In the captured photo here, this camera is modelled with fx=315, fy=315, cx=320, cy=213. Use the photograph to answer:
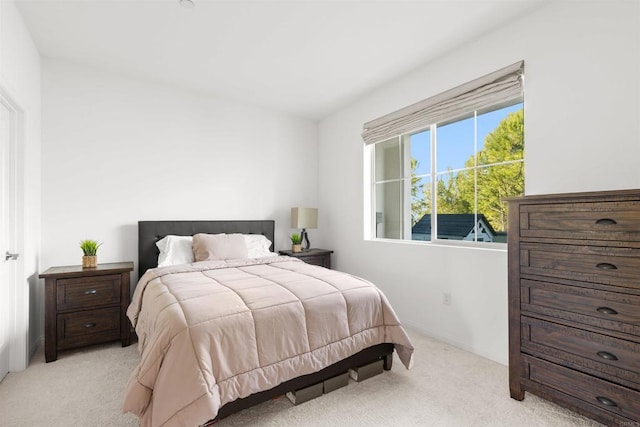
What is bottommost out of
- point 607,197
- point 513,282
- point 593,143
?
point 513,282

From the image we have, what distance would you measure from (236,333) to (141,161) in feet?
8.37

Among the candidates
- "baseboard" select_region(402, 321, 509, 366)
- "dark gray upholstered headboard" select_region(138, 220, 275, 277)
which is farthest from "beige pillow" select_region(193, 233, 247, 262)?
"baseboard" select_region(402, 321, 509, 366)

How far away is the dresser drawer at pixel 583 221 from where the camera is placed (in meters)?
1.50

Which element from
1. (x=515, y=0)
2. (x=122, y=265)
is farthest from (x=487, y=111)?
(x=122, y=265)

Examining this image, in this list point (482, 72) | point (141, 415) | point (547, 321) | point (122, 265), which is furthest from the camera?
point (122, 265)

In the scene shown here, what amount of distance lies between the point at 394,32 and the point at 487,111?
103cm

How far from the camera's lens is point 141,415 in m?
1.49

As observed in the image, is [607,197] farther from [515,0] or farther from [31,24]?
[31,24]

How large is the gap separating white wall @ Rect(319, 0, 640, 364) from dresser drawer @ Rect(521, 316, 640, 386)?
58 cm

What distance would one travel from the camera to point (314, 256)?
3.99 m

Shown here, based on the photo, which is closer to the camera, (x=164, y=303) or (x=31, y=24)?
(x=164, y=303)

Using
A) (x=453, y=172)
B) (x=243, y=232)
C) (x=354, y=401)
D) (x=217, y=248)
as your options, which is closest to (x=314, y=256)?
(x=243, y=232)

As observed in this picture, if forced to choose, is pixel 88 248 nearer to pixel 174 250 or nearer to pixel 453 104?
pixel 174 250

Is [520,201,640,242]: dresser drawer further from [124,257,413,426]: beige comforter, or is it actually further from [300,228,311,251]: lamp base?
[300,228,311,251]: lamp base
